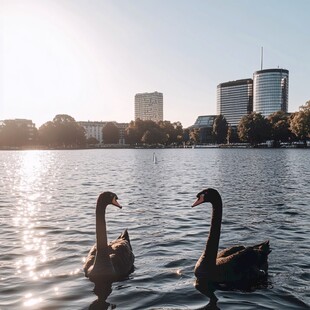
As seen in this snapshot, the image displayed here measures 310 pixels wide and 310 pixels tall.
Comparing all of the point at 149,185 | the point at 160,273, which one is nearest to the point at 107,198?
the point at 160,273

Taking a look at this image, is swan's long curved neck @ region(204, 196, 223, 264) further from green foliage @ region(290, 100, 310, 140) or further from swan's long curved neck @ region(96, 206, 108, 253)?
green foliage @ region(290, 100, 310, 140)

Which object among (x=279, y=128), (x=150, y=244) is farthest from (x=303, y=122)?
(x=150, y=244)

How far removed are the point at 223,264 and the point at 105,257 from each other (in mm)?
3044

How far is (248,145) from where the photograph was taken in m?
190

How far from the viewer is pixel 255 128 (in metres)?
166

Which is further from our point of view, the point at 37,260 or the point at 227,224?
the point at 227,224

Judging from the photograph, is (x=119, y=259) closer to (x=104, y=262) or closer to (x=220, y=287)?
(x=104, y=262)

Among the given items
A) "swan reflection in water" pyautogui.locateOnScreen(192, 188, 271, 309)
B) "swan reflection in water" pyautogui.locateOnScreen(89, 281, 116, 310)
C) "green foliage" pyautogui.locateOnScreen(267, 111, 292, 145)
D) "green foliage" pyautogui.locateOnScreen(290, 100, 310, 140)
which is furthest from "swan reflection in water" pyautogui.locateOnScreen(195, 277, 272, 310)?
"green foliage" pyautogui.locateOnScreen(267, 111, 292, 145)

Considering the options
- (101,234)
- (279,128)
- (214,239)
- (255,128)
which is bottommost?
(214,239)

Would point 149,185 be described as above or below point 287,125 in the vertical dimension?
below

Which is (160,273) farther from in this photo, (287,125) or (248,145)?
(248,145)

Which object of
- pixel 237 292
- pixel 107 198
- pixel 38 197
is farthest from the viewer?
pixel 38 197

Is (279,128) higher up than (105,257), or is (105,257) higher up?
(279,128)

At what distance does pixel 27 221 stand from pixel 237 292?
12069 mm
